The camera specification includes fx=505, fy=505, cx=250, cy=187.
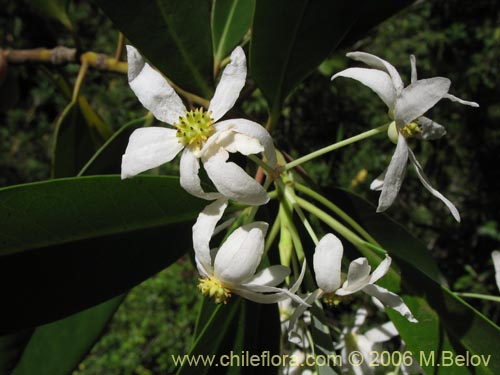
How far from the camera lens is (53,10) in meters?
1.44

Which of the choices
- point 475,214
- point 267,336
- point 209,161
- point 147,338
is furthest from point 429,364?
point 147,338

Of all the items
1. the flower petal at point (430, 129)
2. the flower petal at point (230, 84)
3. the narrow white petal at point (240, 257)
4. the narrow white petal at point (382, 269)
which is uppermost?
the flower petal at point (230, 84)

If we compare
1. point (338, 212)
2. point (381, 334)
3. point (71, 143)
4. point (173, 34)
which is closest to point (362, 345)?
point (381, 334)

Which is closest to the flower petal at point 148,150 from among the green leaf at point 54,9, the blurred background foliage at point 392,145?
the green leaf at point 54,9

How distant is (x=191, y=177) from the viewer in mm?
735

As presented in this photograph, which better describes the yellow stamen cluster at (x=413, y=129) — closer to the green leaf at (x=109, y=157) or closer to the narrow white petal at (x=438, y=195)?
the narrow white petal at (x=438, y=195)

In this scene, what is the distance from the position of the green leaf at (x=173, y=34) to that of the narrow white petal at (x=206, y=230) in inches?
12.2

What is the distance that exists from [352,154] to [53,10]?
6.54 ft

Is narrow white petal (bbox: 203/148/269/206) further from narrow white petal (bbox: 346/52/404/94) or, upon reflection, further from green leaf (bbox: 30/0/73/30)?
green leaf (bbox: 30/0/73/30)

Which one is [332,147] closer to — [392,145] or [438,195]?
[438,195]

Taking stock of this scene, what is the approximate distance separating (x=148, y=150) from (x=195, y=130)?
81mm

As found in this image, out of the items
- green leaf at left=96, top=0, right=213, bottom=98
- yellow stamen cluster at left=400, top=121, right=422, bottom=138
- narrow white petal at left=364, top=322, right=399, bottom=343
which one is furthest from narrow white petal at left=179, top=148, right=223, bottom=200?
narrow white petal at left=364, top=322, right=399, bottom=343

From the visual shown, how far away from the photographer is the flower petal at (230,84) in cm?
79

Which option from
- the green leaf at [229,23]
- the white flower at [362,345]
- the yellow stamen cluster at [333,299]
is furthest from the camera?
the green leaf at [229,23]
